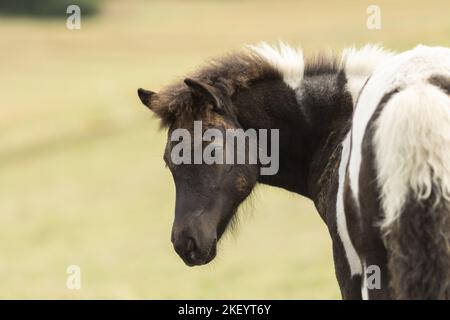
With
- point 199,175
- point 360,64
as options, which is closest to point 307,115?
point 360,64

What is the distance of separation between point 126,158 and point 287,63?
2511 centimetres

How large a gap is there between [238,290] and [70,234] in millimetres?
8096

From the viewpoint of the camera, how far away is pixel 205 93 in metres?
6.20

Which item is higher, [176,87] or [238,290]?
[176,87]

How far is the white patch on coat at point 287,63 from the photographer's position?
264 inches

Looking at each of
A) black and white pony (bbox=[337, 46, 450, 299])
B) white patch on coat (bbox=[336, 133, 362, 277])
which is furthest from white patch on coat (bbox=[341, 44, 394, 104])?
black and white pony (bbox=[337, 46, 450, 299])

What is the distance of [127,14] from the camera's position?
64000 mm

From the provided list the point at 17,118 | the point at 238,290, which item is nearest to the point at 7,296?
the point at 238,290

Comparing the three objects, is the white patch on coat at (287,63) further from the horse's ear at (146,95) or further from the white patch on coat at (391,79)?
the white patch on coat at (391,79)

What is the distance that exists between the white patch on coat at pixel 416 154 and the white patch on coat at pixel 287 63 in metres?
1.83

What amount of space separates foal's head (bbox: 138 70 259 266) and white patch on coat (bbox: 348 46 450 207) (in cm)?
104

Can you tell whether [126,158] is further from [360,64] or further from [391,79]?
[391,79]

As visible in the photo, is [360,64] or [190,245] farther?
[360,64]

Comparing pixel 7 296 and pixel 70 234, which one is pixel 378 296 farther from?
pixel 70 234
